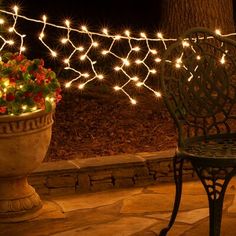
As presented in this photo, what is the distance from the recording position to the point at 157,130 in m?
6.70

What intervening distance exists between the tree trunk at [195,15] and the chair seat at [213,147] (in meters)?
3.14

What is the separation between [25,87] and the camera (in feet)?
16.1

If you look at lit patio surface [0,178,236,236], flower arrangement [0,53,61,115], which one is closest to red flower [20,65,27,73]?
flower arrangement [0,53,61,115]

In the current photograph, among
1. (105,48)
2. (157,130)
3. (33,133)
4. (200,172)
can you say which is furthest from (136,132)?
(105,48)

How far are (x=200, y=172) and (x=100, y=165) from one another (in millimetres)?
1447

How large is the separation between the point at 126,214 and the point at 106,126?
197 centimetres

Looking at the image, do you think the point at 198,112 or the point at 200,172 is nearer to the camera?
the point at 200,172

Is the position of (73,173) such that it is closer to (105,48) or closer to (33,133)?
(33,133)

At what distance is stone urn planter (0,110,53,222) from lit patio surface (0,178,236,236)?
0.10m

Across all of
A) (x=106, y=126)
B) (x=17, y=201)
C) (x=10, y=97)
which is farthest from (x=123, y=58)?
(x=10, y=97)

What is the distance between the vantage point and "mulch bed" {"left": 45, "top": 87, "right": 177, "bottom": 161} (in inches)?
246

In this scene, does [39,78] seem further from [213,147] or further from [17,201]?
[213,147]

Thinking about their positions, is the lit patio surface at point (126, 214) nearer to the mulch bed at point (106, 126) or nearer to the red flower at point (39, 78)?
the mulch bed at point (106, 126)

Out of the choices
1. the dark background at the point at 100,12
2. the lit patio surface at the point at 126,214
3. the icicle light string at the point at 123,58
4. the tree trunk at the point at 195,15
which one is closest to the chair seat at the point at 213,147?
the icicle light string at the point at 123,58
